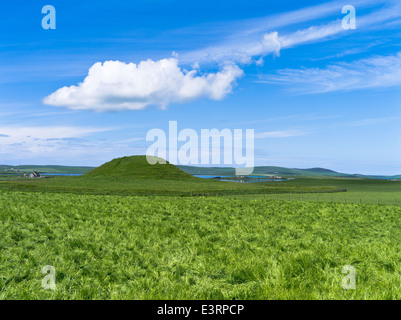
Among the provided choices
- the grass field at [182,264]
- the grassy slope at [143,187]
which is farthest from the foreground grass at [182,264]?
the grassy slope at [143,187]

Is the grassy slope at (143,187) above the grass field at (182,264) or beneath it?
beneath

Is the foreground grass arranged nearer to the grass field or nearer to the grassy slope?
the grass field

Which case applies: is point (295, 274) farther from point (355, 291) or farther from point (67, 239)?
point (67, 239)

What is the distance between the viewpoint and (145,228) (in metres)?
18.8

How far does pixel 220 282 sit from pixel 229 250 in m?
4.06

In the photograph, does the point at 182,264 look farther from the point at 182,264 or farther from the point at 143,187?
the point at 143,187

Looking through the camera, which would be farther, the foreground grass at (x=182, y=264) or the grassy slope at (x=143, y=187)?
the grassy slope at (x=143, y=187)

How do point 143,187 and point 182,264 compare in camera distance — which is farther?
point 143,187

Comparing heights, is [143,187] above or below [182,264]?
below

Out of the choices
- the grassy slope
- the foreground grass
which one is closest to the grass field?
the foreground grass

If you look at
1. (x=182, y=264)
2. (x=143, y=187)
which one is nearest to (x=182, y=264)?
(x=182, y=264)

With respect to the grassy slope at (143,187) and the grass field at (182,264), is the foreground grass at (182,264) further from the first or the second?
the grassy slope at (143,187)
